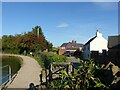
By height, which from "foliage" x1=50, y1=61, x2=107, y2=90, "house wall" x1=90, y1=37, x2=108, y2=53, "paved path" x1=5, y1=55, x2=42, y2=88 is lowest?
"paved path" x1=5, y1=55, x2=42, y2=88

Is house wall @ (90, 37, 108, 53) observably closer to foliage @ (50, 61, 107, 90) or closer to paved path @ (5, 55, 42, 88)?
paved path @ (5, 55, 42, 88)

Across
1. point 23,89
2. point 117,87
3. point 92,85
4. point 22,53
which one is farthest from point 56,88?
point 22,53

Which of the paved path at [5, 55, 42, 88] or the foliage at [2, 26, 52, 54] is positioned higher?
the foliage at [2, 26, 52, 54]

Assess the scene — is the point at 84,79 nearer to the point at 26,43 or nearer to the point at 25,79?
the point at 25,79

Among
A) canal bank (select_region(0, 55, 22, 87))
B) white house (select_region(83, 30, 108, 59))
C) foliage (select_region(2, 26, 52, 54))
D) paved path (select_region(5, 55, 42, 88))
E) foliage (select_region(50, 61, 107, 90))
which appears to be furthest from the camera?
foliage (select_region(2, 26, 52, 54))

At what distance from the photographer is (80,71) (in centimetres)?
629

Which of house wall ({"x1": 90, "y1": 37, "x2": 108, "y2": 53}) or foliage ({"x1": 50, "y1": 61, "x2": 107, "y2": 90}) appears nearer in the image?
foliage ({"x1": 50, "y1": 61, "x2": 107, "y2": 90})

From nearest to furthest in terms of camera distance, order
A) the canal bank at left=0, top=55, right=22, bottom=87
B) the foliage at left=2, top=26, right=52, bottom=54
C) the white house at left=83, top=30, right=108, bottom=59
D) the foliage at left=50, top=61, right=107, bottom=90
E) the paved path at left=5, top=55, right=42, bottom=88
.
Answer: the foliage at left=50, top=61, right=107, bottom=90, the paved path at left=5, top=55, right=42, bottom=88, the canal bank at left=0, top=55, right=22, bottom=87, the white house at left=83, top=30, right=108, bottom=59, the foliage at left=2, top=26, right=52, bottom=54

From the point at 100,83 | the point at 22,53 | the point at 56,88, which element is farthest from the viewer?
the point at 22,53

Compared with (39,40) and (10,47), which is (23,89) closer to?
(39,40)

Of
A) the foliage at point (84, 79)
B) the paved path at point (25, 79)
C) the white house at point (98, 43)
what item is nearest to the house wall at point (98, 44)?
the white house at point (98, 43)

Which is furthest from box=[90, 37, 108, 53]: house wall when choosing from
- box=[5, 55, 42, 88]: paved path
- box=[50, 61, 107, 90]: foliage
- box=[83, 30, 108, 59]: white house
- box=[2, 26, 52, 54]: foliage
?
box=[50, 61, 107, 90]: foliage

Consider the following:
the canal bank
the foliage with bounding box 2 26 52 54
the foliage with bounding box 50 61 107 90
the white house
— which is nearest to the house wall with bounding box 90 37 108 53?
the white house

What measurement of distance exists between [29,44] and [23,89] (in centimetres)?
5897
